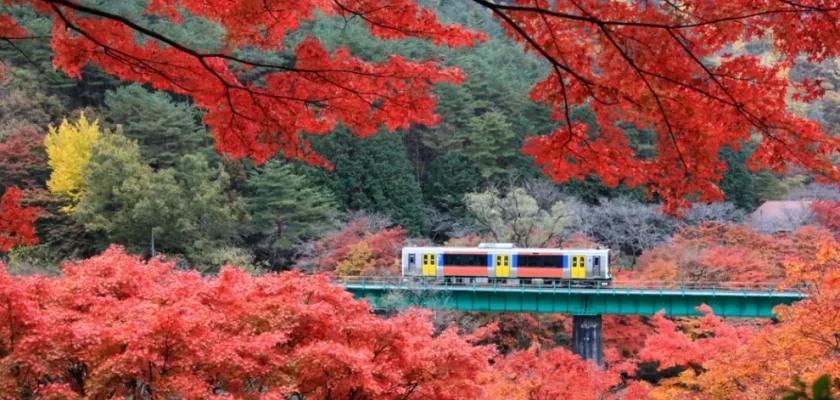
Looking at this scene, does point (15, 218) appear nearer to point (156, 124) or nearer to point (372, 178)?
point (156, 124)

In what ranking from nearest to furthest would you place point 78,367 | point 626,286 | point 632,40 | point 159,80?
point 632,40
point 159,80
point 78,367
point 626,286

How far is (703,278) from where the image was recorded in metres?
20.1

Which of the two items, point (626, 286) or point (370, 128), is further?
point (626, 286)

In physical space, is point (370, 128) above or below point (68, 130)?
below

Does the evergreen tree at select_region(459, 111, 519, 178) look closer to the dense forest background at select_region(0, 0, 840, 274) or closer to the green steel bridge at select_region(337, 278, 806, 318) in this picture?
the dense forest background at select_region(0, 0, 840, 274)

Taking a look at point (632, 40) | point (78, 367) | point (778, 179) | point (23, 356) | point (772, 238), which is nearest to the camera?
point (632, 40)

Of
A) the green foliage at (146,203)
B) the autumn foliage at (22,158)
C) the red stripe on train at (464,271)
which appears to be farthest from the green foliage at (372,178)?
the autumn foliage at (22,158)

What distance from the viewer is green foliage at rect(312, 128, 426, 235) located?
2503 cm

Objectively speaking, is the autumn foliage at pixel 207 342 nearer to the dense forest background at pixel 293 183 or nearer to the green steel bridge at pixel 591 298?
the green steel bridge at pixel 591 298

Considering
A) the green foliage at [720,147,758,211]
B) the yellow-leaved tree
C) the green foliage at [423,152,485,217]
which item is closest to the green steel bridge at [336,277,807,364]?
the green foliage at [423,152,485,217]

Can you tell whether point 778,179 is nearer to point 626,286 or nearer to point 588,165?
point 626,286

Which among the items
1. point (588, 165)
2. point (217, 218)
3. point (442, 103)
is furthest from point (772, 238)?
point (588, 165)

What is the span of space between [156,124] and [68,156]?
9.56 feet

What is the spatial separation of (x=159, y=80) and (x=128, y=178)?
1684cm
